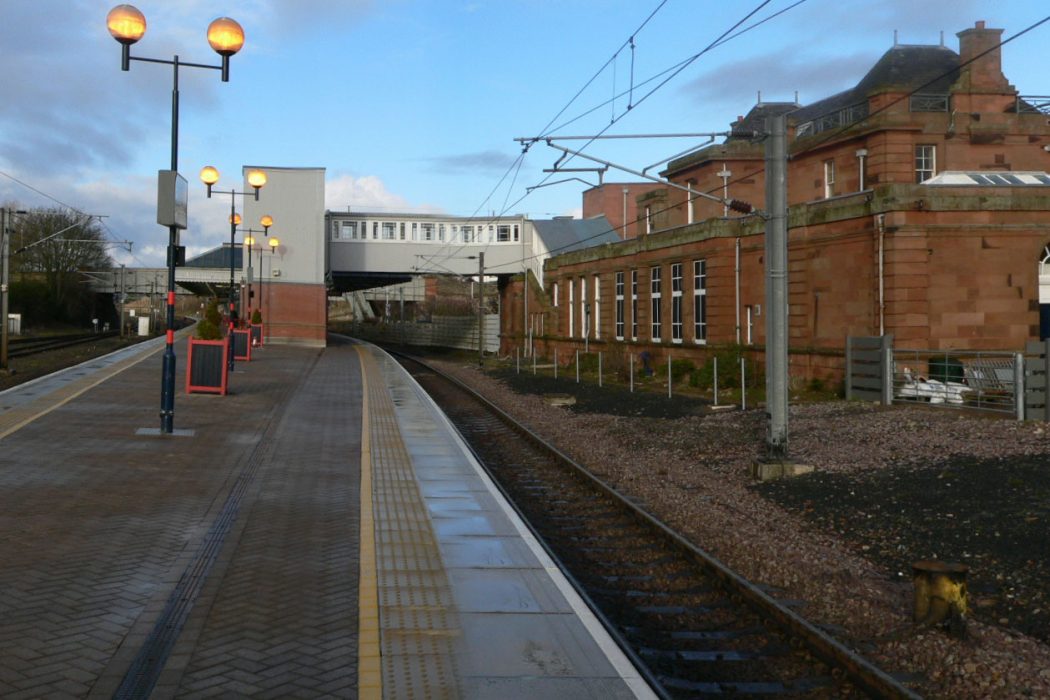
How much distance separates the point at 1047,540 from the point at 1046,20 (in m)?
6.59

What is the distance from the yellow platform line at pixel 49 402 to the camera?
620 inches

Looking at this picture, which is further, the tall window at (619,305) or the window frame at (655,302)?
the tall window at (619,305)

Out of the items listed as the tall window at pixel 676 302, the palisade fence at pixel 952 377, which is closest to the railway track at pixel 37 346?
the tall window at pixel 676 302

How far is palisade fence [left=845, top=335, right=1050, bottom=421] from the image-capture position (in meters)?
17.0

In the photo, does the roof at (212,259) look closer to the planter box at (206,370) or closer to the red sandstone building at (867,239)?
the red sandstone building at (867,239)

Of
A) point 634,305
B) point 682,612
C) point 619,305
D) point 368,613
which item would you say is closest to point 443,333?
point 619,305

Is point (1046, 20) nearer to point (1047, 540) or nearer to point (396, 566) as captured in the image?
point (1047, 540)

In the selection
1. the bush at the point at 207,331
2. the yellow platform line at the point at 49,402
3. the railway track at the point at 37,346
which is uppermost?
the bush at the point at 207,331

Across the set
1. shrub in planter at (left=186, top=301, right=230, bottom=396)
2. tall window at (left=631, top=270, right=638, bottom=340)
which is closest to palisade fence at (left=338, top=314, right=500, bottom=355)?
tall window at (left=631, top=270, right=638, bottom=340)

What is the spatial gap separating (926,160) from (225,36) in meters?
31.6

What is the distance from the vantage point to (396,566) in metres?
8.18

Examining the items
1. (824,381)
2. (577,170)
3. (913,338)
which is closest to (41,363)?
(577,170)

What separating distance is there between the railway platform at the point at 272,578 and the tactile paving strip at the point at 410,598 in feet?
0.06

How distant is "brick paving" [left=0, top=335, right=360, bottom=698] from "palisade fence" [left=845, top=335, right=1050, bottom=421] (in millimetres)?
11310
